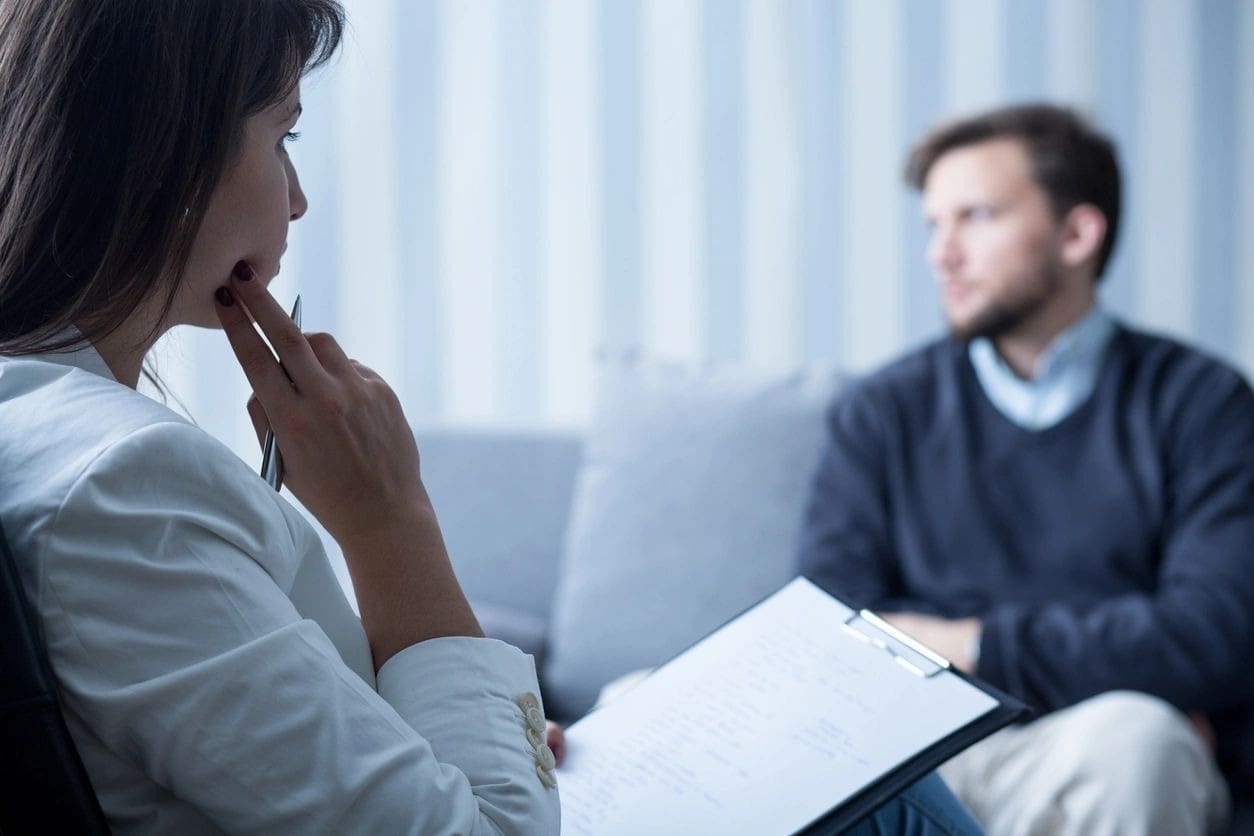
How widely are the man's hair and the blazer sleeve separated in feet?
5.96

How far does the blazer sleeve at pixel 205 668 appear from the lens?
60cm

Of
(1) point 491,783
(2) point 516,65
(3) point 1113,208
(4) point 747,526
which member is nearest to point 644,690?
(1) point 491,783

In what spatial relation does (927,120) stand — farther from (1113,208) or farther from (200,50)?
(200,50)

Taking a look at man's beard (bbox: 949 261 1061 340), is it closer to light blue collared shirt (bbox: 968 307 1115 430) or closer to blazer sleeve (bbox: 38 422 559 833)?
light blue collared shirt (bbox: 968 307 1115 430)

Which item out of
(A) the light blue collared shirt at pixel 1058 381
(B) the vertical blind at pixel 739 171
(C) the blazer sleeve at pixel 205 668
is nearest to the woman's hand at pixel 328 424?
(C) the blazer sleeve at pixel 205 668

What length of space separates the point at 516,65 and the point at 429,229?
0.38m

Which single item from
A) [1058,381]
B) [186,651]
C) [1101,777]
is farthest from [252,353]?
[1058,381]

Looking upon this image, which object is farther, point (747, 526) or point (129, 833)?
point (747, 526)

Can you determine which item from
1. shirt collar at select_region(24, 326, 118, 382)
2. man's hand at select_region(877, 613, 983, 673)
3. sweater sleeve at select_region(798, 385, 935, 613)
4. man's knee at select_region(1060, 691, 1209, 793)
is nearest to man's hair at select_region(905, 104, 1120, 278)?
sweater sleeve at select_region(798, 385, 935, 613)

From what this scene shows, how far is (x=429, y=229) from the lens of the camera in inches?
102

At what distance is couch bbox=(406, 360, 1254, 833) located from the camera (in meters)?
1.90

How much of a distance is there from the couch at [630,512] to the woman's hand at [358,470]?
1099mm

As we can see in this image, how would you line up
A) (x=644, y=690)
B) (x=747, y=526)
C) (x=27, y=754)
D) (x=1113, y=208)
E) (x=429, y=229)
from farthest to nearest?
(x=429, y=229) → (x=1113, y=208) → (x=747, y=526) → (x=644, y=690) → (x=27, y=754)

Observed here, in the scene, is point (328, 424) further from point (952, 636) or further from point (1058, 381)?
point (1058, 381)
